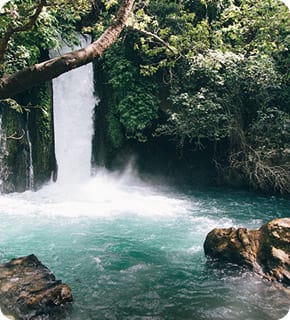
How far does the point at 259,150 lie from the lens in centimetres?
1038

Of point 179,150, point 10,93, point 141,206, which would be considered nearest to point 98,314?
point 10,93

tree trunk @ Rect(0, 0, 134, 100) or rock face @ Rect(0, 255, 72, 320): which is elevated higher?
tree trunk @ Rect(0, 0, 134, 100)

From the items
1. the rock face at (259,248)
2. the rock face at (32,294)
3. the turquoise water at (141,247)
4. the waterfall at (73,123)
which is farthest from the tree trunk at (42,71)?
the waterfall at (73,123)

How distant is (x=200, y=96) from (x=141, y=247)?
531 centimetres

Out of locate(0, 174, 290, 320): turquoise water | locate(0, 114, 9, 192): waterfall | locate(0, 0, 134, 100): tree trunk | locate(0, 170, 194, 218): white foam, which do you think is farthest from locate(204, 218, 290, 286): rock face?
locate(0, 114, 9, 192): waterfall

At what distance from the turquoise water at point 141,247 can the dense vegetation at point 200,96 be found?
4.61ft

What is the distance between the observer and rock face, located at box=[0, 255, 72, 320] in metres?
4.05

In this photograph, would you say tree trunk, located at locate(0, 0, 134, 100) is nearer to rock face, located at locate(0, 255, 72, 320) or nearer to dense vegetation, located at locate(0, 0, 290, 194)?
rock face, located at locate(0, 255, 72, 320)

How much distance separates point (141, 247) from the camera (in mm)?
6645

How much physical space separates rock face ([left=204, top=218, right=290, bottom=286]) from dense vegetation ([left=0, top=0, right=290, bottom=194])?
456 cm

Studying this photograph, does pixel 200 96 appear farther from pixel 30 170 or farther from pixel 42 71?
pixel 42 71

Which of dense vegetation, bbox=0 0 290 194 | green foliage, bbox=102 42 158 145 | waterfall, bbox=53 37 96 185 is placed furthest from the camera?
waterfall, bbox=53 37 96 185

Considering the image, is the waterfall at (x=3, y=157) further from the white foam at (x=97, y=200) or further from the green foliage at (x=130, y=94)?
the green foliage at (x=130, y=94)

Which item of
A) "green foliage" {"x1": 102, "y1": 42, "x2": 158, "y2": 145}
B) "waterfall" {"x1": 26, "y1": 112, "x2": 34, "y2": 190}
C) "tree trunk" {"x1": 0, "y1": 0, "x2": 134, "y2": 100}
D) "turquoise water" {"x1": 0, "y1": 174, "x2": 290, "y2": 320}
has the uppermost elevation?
"green foliage" {"x1": 102, "y1": 42, "x2": 158, "y2": 145}
